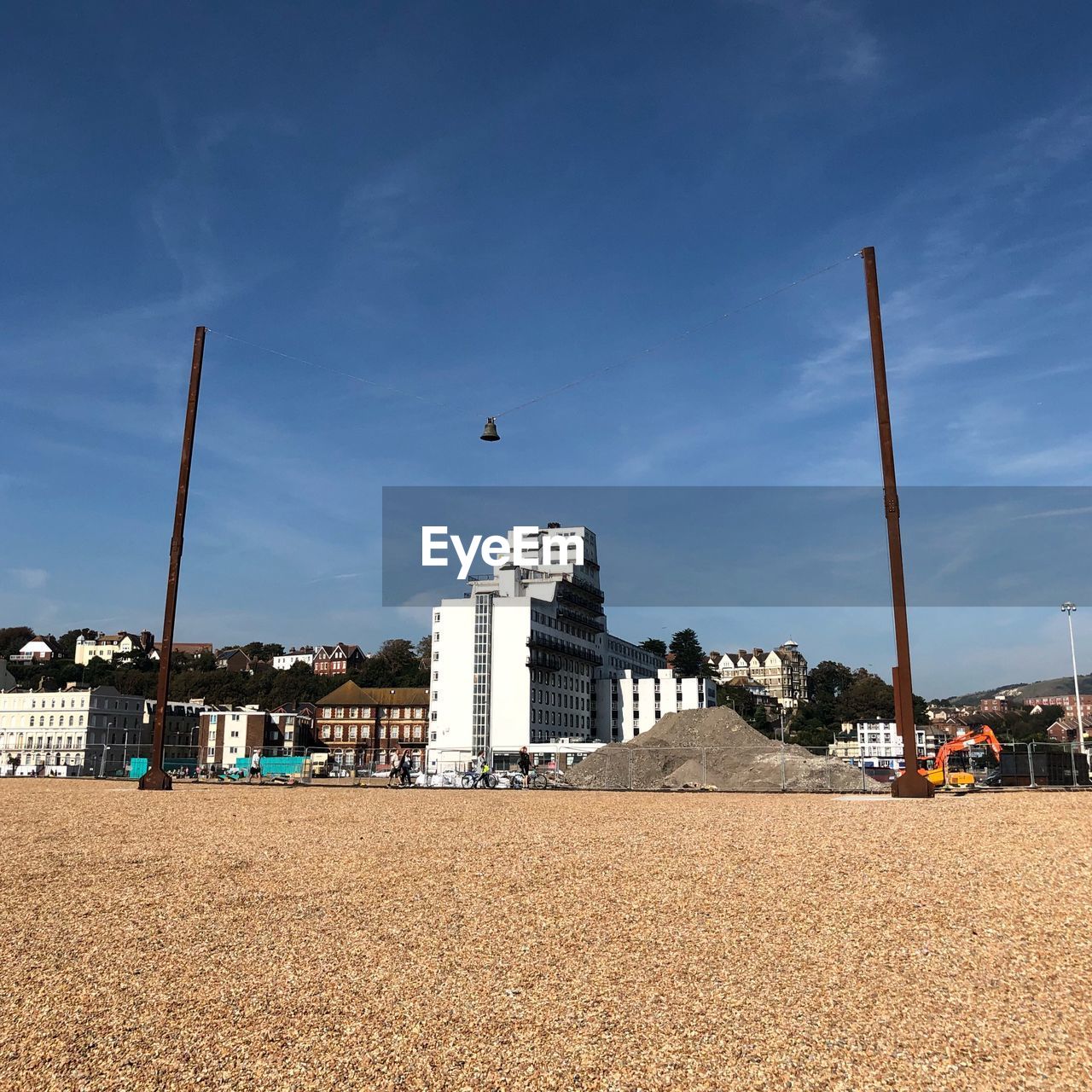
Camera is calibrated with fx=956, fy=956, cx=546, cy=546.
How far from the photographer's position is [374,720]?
140 metres

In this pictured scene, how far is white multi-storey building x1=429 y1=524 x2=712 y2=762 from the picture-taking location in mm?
106750

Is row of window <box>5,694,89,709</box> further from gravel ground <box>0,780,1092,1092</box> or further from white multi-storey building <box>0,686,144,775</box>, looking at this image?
gravel ground <box>0,780,1092,1092</box>

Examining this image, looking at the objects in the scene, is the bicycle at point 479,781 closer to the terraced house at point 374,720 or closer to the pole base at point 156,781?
the pole base at point 156,781

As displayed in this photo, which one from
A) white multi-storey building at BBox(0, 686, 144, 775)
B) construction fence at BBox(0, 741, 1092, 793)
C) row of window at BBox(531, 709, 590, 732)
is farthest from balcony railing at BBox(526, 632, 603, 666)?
white multi-storey building at BBox(0, 686, 144, 775)

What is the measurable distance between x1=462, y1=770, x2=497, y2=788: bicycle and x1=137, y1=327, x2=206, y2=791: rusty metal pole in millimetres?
18560

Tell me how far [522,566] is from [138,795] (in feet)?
305

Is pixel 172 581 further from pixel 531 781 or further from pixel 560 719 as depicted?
pixel 560 719

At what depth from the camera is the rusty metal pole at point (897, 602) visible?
21.9 meters

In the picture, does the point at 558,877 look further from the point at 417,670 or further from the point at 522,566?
the point at 417,670

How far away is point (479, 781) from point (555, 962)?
4077 cm

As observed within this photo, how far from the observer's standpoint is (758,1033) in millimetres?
6305

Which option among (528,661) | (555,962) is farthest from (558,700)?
(555,962)

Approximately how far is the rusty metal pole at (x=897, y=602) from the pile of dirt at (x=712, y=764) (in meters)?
6.48

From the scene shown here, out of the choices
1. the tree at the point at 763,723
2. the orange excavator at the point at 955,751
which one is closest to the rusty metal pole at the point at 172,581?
the orange excavator at the point at 955,751
